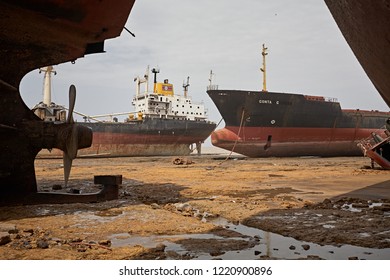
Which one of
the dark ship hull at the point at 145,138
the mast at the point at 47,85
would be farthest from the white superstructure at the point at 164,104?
the mast at the point at 47,85

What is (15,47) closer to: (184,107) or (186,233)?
(186,233)

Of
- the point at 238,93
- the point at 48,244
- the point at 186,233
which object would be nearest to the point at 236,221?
the point at 186,233

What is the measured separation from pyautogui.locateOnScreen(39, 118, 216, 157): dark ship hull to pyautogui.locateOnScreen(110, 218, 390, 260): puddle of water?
2416 centimetres

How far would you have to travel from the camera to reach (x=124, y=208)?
426 cm

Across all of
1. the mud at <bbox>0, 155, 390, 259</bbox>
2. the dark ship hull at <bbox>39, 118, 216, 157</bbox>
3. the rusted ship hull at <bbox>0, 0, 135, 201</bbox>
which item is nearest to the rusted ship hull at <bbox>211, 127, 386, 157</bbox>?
the dark ship hull at <bbox>39, 118, 216, 157</bbox>

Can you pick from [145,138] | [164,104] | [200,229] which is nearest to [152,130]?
[145,138]

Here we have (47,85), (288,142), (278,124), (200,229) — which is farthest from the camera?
(47,85)

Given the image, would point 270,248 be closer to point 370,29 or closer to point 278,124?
point 370,29

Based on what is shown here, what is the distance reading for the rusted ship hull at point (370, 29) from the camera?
1.92 meters

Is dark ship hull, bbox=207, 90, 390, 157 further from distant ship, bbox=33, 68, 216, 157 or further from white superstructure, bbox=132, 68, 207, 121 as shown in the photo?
white superstructure, bbox=132, 68, 207, 121

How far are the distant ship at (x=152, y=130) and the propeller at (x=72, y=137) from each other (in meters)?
21.8

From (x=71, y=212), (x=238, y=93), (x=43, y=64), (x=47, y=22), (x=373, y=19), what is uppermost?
(x=238, y=93)

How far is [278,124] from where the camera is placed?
811 inches

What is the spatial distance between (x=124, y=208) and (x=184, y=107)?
111 feet
